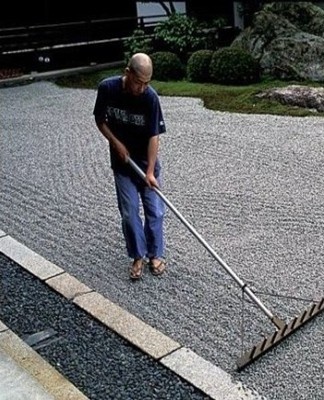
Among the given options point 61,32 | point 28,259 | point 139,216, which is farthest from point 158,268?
point 61,32

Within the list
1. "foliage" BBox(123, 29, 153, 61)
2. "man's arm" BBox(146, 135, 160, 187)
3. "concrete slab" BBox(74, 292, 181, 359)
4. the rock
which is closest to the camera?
"concrete slab" BBox(74, 292, 181, 359)

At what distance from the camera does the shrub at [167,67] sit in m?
12.6

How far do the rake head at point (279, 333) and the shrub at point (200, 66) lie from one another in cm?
906

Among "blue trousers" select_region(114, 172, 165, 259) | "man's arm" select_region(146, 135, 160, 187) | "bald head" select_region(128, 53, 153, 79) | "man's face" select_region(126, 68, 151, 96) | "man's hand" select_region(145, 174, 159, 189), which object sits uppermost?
"bald head" select_region(128, 53, 153, 79)

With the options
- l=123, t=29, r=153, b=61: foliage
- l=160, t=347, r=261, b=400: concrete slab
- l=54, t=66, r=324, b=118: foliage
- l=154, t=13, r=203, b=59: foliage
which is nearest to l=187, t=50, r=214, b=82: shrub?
l=54, t=66, r=324, b=118: foliage

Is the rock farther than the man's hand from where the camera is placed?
Answer: Yes

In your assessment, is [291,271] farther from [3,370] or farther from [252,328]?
[3,370]

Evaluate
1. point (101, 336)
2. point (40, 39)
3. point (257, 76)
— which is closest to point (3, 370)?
point (101, 336)

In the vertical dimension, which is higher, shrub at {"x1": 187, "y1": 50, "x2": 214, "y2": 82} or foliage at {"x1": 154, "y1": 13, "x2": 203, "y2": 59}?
foliage at {"x1": 154, "y1": 13, "x2": 203, "y2": 59}

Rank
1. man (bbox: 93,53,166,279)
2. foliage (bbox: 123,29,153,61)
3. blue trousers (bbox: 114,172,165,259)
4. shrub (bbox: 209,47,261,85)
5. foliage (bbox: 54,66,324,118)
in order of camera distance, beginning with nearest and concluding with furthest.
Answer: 1. man (bbox: 93,53,166,279)
2. blue trousers (bbox: 114,172,165,259)
3. foliage (bbox: 54,66,324,118)
4. shrub (bbox: 209,47,261,85)
5. foliage (bbox: 123,29,153,61)

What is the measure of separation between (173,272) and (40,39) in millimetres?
12291

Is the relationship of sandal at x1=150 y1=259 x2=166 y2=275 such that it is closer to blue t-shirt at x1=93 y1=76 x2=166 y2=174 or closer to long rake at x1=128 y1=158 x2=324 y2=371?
blue t-shirt at x1=93 y1=76 x2=166 y2=174

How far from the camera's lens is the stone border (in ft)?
10.1

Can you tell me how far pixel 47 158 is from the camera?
795 cm
